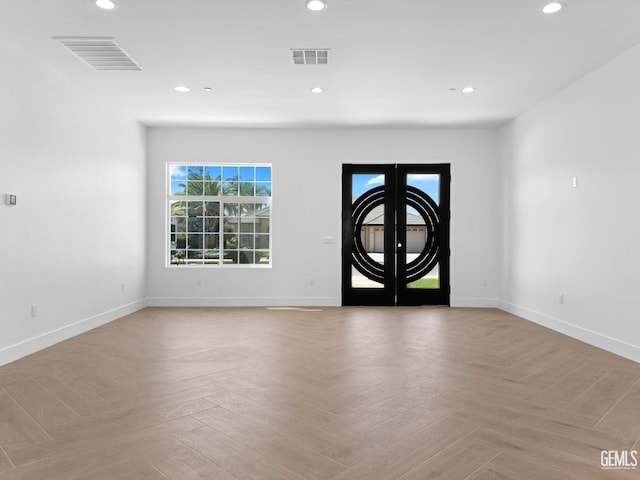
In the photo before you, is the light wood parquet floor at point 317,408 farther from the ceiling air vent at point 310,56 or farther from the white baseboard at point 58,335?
the ceiling air vent at point 310,56

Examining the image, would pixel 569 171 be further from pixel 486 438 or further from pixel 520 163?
pixel 486 438

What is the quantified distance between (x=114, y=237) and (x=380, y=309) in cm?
414

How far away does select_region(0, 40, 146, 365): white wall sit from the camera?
3.93m

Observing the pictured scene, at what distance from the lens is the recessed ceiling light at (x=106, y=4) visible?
3205 mm

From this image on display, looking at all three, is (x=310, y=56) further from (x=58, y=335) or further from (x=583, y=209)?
(x=58, y=335)

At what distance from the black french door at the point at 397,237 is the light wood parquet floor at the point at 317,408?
7.39 feet

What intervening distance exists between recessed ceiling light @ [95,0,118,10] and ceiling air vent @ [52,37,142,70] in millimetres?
570

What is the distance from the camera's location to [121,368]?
143 inches

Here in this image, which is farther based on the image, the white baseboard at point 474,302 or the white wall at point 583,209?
the white baseboard at point 474,302

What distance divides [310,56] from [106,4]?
6.00 feet

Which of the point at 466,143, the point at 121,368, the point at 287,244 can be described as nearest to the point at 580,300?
the point at 466,143

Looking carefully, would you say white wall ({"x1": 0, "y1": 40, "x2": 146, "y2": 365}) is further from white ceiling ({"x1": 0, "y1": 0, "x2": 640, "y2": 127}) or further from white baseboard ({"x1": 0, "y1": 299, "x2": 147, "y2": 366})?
white ceiling ({"x1": 0, "y1": 0, "x2": 640, "y2": 127})

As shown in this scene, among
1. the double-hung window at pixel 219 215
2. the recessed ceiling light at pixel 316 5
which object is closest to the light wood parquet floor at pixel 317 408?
the double-hung window at pixel 219 215

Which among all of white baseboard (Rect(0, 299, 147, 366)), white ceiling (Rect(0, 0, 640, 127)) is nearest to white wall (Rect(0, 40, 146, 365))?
white baseboard (Rect(0, 299, 147, 366))
